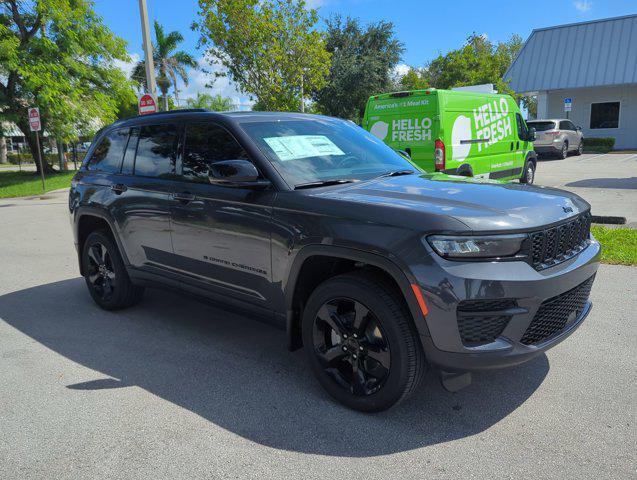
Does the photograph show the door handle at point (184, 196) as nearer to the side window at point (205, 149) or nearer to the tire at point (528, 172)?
the side window at point (205, 149)

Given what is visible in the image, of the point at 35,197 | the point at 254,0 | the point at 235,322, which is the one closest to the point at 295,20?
the point at 254,0

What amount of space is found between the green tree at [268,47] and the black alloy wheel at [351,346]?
1795 centimetres

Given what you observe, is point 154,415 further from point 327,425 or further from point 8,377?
point 8,377

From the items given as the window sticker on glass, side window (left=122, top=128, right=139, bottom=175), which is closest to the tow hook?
the window sticker on glass

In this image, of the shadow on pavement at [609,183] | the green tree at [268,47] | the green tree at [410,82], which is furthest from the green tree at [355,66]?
the shadow on pavement at [609,183]

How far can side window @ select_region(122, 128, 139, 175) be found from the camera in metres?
4.80

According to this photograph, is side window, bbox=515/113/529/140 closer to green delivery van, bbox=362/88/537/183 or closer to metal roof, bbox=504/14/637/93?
green delivery van, bbox=362/88/537/183

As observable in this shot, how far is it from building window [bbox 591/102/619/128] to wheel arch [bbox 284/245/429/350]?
30.3 meters

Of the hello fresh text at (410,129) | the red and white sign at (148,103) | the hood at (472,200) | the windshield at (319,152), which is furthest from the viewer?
the red and white sign at (148,103)

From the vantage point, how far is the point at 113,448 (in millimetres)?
2922

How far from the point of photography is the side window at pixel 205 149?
12.6 ft

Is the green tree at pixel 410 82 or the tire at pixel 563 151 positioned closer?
the tire at pixel 563 151

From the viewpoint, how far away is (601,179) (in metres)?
15.3

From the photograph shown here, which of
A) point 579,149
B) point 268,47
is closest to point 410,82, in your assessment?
point 579,149
